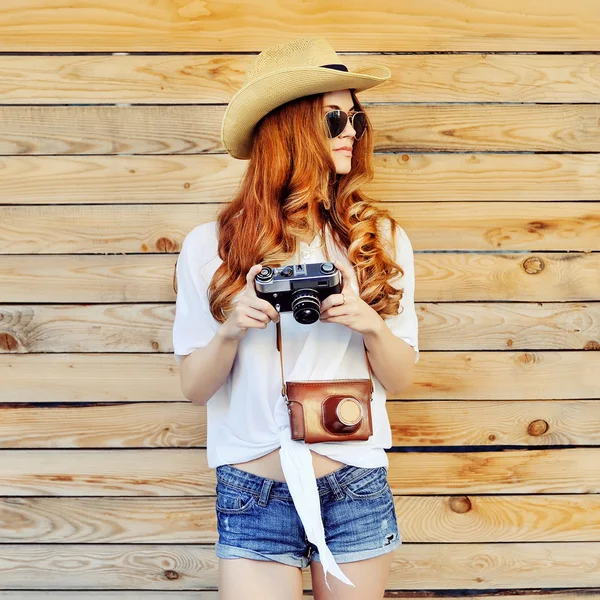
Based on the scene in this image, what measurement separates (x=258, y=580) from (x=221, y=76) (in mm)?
1353

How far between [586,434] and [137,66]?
1.74 m

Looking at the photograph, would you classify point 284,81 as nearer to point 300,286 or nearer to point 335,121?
point 335,121

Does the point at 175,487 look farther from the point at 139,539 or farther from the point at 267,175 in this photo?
the point at 267,175

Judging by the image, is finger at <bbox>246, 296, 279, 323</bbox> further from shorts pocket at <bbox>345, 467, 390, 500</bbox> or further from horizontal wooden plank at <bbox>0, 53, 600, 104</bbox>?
horizontal wooden plank at <bbox>0, 53, 600, 104</bbox>

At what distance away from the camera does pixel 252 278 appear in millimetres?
1236

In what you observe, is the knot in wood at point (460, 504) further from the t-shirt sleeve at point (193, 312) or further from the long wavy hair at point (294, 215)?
the t-shirt sleeve at point (193, 312)

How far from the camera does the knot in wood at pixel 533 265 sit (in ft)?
6.26

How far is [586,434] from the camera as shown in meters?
1.95

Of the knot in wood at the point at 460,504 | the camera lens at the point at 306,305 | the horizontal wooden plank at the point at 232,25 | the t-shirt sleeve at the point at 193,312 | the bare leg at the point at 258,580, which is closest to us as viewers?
the camera lens at the point at 306,305

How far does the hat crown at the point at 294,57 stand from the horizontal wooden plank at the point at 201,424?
0.99 metres

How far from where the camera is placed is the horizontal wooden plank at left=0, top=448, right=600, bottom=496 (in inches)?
75.7

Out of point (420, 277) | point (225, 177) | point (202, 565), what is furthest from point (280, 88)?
point (202, 565)

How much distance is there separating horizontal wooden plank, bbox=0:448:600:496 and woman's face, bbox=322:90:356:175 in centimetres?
94

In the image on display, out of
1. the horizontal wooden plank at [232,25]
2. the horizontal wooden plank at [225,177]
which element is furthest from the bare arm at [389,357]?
the horizontal wooden plank at [232,25]
